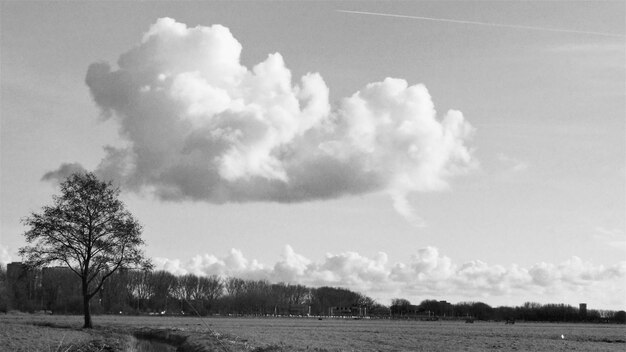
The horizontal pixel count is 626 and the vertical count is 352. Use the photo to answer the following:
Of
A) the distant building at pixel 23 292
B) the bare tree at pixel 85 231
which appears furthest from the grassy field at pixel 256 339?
the distant building at pixel 23 292

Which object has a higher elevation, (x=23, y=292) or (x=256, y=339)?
(x=23, y=292)

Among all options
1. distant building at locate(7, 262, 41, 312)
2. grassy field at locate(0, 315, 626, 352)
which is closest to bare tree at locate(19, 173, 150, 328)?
grassy field at locate(0, 315, 626, 352)

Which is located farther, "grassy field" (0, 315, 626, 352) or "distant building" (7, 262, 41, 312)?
"distant building" (7, 262, 41, 312)

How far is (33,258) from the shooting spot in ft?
191

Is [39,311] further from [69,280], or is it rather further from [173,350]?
[173,350]

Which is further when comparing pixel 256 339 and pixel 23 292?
pixel 23 292

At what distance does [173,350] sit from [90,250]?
22.2 m

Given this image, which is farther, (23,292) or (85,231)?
(23,292)

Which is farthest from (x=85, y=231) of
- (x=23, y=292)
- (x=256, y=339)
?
(x=23, y=292)

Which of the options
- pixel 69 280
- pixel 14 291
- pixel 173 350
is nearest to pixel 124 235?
pixel 173 350

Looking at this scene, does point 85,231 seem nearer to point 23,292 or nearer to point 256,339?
point 256,339

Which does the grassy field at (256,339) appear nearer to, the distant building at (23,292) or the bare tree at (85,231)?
the bare tree at (85,231)

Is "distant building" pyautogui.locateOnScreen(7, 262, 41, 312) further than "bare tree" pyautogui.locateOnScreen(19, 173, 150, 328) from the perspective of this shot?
Yes

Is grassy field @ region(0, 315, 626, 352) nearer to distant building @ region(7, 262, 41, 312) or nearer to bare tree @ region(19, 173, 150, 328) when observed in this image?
bare tree @ region(19, 173, 150, 328)
